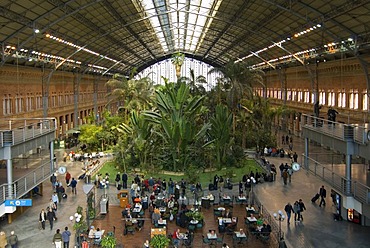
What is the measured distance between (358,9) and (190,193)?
54.8ft

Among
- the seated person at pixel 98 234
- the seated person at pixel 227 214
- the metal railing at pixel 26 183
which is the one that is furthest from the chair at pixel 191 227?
the metal railing at pixel 26 183

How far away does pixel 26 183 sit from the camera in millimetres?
21453

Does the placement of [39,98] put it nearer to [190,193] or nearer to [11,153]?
[190,193]

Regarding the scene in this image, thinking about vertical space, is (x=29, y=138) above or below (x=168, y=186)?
above

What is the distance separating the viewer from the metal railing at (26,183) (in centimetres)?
1925

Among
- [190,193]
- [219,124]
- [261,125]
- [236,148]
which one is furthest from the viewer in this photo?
[261,125]

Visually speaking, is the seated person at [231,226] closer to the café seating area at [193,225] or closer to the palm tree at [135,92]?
the café seating area at [193,225]

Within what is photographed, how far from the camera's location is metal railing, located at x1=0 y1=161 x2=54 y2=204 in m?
19.3

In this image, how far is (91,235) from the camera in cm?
1866

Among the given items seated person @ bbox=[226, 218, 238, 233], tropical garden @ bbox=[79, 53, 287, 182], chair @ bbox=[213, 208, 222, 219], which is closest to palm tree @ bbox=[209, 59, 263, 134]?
tropical garden @ bbox=[79, 53, 287, 182]

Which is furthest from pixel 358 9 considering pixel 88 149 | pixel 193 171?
pixel 88 149

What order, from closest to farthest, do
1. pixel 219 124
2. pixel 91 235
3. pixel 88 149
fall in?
pixel 91 235
pixel 219 124
pixel 88 149

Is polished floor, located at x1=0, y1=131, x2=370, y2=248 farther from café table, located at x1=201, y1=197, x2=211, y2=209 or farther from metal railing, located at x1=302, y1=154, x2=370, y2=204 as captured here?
metal railing, located at x1=302, y1=154, x2=370, y2=204

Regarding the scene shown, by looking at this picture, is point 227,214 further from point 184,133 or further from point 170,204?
point 184,133
